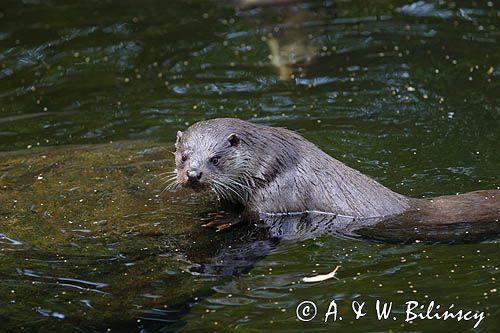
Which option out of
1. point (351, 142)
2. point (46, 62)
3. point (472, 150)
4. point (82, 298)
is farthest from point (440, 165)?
point (46, 62)

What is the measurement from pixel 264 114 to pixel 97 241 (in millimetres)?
2324

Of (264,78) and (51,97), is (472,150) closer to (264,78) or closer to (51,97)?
(264,78)

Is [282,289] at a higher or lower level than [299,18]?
lower

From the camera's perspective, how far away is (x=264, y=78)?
7984 mm

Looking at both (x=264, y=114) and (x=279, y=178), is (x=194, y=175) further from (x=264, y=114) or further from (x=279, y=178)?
(x=264, y=114)

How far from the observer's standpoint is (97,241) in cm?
530

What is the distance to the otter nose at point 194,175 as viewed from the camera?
526 centimetres

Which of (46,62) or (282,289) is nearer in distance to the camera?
(282,289)

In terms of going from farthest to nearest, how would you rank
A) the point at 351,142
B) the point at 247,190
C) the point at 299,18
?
the point at 299,18, the point at 351,142, the point at 247,190

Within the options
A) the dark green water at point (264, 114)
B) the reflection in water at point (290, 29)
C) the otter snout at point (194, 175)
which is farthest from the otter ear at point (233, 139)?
the reflection in water at point (290, 29)

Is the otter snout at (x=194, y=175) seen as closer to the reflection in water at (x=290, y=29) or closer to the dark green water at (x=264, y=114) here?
the dark green water at (x=264, y=114)

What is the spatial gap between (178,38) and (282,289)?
4.74m

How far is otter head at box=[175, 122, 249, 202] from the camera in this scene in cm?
534

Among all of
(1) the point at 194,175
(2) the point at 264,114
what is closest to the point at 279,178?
(1) the point at 194,175
